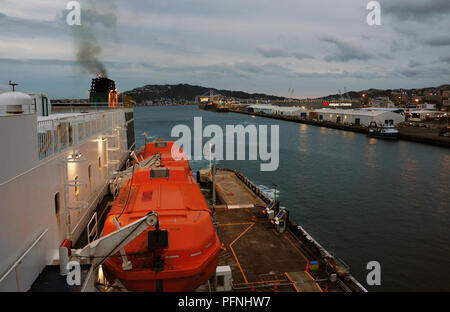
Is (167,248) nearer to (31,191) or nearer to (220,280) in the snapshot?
(31,191)

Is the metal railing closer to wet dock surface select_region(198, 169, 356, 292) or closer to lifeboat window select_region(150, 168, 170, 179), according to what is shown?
lifeboat window select_region(150, 168, 170, 179)

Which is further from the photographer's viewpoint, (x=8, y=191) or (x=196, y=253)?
(x=196, y=253)

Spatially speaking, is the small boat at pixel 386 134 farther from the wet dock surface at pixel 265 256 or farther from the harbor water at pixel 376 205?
the wet dock surface at pixel 265 256

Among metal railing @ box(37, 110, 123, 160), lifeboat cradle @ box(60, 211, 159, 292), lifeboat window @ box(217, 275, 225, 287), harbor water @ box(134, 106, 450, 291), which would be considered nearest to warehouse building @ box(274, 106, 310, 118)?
harbor water @ box(134, 106, 450, 291)

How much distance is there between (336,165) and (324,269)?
38299 mm

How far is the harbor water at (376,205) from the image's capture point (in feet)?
67.5

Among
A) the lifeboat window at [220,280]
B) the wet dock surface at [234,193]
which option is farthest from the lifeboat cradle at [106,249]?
the wet dock surface at [234,193]

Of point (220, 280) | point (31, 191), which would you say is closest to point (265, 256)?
point (220, 280)

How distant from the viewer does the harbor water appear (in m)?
20.6

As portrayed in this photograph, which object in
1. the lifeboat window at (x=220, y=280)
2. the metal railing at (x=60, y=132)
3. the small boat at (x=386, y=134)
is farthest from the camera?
the small boat at (x=386, y=134)

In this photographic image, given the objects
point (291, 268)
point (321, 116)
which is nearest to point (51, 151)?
point (291, 268)

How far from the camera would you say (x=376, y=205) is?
31328 millimetres
